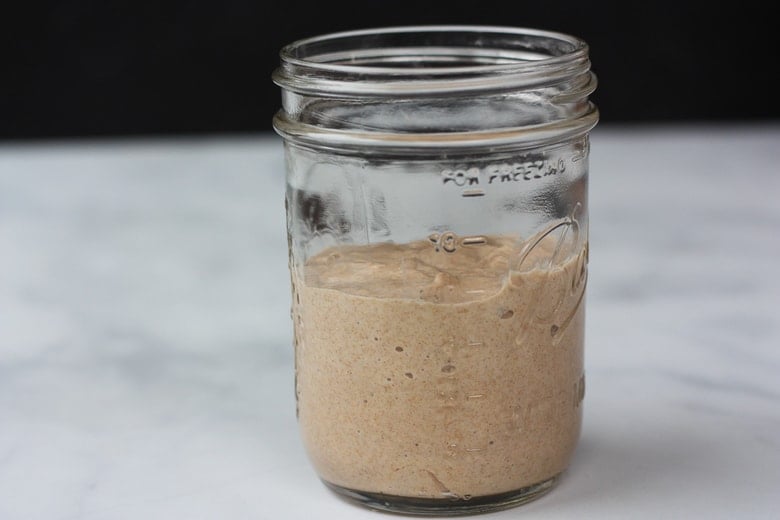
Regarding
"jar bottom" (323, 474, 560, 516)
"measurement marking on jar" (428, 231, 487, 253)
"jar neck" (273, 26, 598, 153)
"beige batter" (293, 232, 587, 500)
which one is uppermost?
"jar neck" (273, 26, 598, 153)

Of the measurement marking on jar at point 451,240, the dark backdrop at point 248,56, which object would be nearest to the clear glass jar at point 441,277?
the measurement marking on jar at point 451,240

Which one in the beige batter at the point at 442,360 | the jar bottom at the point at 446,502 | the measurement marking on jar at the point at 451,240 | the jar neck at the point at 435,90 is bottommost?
the jar bottom at the point at 446,502

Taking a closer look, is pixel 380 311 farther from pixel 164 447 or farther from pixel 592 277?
pixel 592 277

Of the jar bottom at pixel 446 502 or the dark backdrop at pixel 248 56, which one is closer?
the jar bottom at pixel 446 502

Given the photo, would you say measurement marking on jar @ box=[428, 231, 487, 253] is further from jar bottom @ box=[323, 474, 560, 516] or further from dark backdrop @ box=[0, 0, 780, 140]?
dark backdrop @ box=[0, 0, 780, 140]

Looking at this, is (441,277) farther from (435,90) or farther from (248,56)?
(248,56)

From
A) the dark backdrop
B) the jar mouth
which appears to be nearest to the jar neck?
the jar mouth

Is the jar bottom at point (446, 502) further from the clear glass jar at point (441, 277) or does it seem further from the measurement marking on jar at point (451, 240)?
the measurement marking on jar at point (451, 240)
